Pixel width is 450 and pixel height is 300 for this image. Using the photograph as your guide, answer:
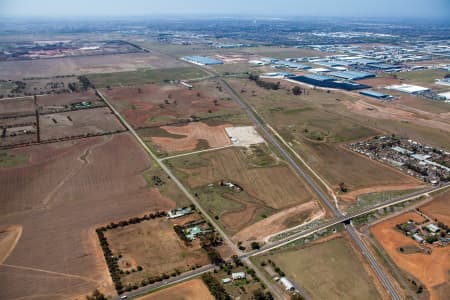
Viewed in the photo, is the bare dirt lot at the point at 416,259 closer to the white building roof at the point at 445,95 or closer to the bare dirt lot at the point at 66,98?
the white building roof at the point at 445,95

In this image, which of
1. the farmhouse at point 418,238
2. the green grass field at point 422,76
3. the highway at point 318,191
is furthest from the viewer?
the green grass field at point 422,76

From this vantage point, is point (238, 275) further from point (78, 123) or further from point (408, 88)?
point (408, 88)

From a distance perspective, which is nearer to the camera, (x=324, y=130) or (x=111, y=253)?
(x=111, y=253)

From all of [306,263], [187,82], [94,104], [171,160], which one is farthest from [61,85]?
[306,263]

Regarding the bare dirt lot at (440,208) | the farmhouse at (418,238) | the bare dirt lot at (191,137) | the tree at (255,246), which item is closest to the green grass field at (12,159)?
the bare dirt lot at (191,137)

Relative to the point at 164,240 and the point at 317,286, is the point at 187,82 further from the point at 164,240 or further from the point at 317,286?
the point at 317,286

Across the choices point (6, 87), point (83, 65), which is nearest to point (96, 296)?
point (6, 87)
